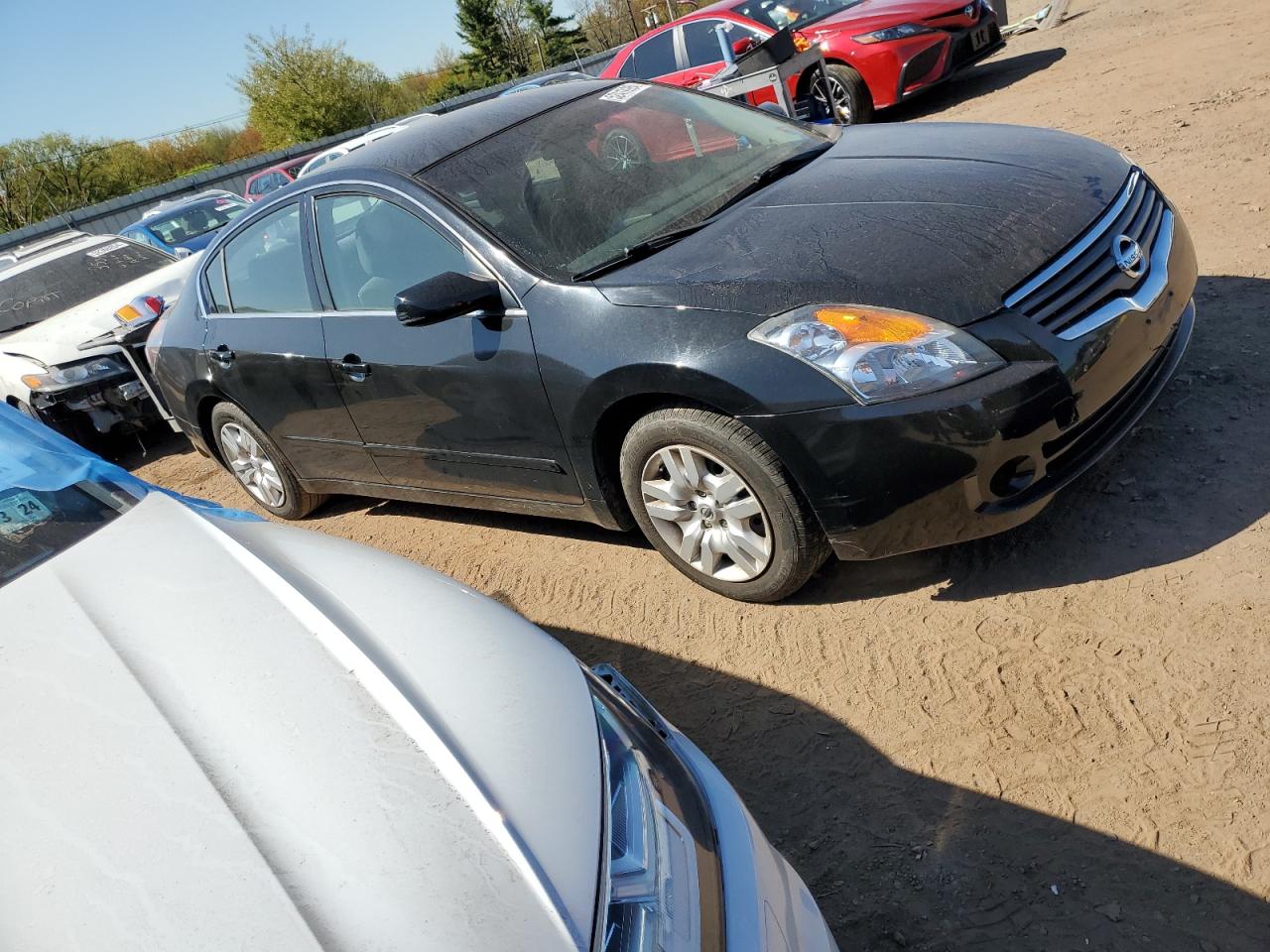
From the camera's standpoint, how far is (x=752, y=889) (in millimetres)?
1576

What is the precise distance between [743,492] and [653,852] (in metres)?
1.61

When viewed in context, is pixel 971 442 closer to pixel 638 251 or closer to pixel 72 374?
pixel 638 251

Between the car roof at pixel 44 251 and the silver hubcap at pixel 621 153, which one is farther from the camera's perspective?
the car roof at pixel 44 251

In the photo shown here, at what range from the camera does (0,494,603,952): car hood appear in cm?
139

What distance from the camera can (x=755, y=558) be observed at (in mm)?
3107

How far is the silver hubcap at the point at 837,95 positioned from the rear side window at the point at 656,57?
166 centimetres

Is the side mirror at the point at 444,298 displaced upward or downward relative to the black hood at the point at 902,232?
upward

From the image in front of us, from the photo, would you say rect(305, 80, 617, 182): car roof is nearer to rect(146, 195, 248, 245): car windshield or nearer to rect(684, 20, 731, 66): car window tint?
rect(684, 20, 731, 66): car window tint

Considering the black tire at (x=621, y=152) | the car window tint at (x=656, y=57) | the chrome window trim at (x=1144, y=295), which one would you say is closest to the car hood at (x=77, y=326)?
the black tire at (x=621, y=152)

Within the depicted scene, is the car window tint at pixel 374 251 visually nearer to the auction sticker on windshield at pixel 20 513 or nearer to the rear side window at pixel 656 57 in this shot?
the auction sticker on windshield at pixel 20 513

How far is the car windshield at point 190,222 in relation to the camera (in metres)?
12.8

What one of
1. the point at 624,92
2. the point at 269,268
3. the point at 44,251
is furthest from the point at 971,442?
the point at 44,251

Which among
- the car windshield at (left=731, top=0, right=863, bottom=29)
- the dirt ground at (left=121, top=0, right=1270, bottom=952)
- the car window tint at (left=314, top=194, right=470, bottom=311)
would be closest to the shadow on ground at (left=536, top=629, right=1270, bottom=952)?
the dirt ground at (left=121, top=0, right=1270, bottom=952)

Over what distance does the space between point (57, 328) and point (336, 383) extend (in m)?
4.80
